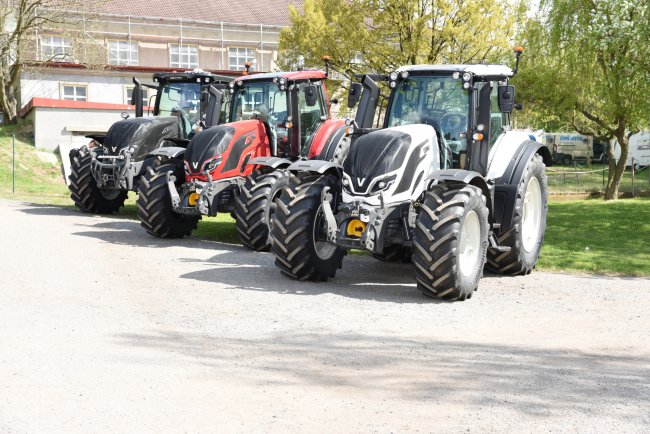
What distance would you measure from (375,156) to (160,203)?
228 inches

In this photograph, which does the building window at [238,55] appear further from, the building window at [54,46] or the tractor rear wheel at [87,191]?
the tractor rear wheel at [87,191]

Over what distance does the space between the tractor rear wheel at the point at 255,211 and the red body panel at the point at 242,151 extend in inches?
29.0

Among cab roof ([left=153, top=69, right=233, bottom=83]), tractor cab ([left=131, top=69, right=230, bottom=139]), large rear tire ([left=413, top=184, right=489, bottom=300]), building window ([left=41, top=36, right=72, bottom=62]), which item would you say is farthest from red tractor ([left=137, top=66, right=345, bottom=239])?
building window ([left=41, top=36, right=72, bottom=62])

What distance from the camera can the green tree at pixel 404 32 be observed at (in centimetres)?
2767

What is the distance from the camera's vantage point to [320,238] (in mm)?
10914

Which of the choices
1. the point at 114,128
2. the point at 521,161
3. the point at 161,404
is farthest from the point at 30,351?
the point at 114,128

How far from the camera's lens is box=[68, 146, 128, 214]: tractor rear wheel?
64.2 feet

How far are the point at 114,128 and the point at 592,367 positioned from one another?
528 inches

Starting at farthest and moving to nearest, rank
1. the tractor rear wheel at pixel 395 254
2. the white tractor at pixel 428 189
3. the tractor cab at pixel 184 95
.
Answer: the tractor cab at pixel 184 95
the tractor rear wheel at pixel 395 254
the white tractor at pixel 428 189

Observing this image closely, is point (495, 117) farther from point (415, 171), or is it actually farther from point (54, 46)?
point (54, 46)

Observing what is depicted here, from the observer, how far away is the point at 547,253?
14.7 meters

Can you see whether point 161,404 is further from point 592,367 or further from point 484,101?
point 484,101

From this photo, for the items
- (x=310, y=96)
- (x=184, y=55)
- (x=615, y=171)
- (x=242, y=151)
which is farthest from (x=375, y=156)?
(x=184, y=55)

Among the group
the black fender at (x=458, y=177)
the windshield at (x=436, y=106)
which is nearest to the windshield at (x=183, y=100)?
the windshield at (x=436, y=106)
